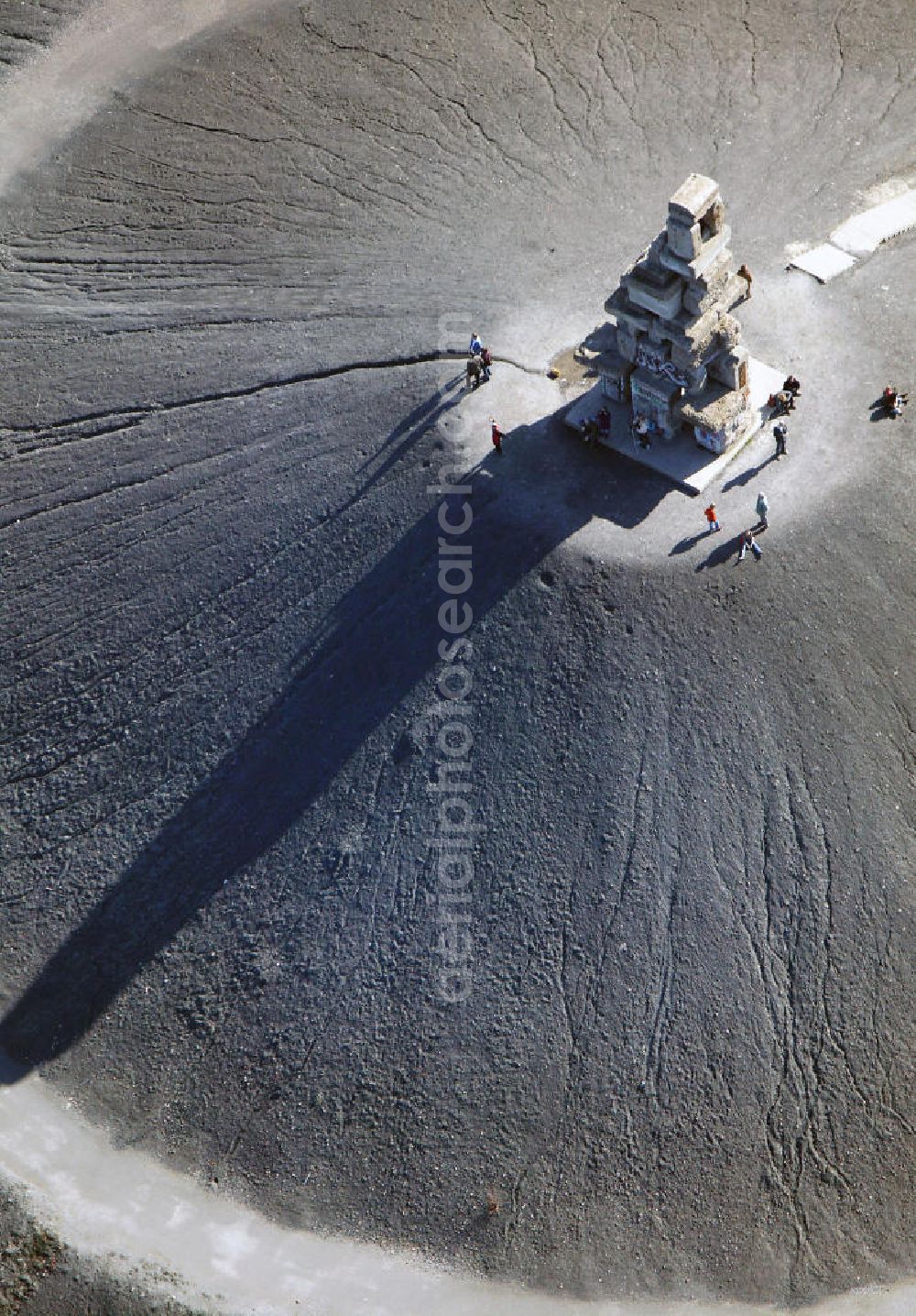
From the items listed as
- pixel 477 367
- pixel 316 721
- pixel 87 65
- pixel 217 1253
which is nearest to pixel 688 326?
pixel 477 367

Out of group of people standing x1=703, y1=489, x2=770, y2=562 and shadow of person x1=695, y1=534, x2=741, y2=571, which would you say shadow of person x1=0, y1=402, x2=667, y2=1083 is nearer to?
group of people standing x1=703, y1=489, x2=770, y2=562

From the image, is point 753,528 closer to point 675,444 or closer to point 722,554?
point 722,554

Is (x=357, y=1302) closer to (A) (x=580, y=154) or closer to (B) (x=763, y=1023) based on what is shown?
(B) (x=763, y=1023)

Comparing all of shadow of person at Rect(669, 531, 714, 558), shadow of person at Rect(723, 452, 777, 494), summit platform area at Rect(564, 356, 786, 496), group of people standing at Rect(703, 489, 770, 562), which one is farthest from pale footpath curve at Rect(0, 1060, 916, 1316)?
summit platform area at Rect(564, 356, 786, 496)

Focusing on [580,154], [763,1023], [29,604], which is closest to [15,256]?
[29,604]

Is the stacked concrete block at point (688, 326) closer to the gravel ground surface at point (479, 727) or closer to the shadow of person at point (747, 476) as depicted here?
the shadow of person at point (747, 476)

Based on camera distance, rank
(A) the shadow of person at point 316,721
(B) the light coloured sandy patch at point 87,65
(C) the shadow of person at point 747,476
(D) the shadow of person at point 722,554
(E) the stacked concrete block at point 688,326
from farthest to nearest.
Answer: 1. (B) the light coloured sandy patch at point 87,65
2. (C) the shadow of person at point 747,476
3. (D) the shadow of person at point 722,554
4. (A) the shadow of person at point 316,721
5. (E) the stacked concrete block at point 688,326

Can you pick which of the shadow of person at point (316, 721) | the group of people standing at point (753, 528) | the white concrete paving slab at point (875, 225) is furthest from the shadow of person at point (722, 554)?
the white concrete paving slab at point (875, 225)

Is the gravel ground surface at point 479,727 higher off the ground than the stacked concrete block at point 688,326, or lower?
lower
